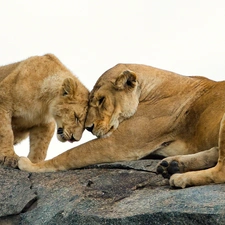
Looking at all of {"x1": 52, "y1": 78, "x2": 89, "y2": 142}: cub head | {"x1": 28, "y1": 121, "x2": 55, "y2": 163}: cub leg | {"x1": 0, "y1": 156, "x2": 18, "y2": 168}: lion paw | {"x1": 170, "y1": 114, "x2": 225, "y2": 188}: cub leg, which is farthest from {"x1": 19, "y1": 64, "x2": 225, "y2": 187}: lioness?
{"x1": 28, "y1": 121, "x2": 55, "y2": 163}: cub leg

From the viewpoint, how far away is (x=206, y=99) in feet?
19.6

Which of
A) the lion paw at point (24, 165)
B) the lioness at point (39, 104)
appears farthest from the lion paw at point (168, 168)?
the lioness at point (39, 104)

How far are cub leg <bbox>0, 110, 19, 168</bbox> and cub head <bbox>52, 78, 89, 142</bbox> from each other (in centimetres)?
56

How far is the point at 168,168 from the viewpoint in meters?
5.19

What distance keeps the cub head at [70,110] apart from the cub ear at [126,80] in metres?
0.61

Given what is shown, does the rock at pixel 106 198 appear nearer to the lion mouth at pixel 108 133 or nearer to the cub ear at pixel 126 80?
the lion mouth at pixel 108 133

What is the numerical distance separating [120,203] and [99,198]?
0.83 feet

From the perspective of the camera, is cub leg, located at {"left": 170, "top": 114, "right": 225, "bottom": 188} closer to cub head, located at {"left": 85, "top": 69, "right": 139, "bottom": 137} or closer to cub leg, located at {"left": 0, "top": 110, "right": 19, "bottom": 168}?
cub head, located at {"left": 85, "top": 69, "right": 139, "bottom": 137}

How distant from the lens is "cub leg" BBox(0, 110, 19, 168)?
636 centimetres

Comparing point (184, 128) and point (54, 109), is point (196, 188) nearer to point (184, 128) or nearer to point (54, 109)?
point (184, 128)

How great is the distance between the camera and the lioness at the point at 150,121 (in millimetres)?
5688

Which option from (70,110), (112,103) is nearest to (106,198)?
(112,103)

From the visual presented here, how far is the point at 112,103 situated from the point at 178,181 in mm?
1768

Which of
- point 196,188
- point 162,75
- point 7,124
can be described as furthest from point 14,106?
point 196,188
